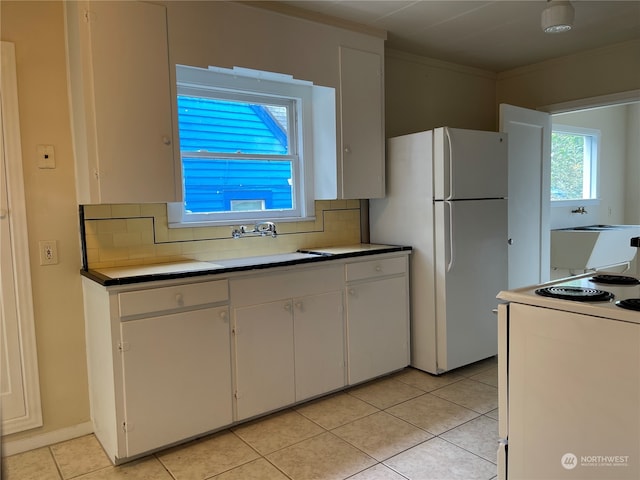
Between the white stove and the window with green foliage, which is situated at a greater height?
the window with green foliage


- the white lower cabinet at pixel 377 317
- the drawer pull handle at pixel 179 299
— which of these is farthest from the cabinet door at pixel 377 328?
the drawer pull handle at pixel 179 299

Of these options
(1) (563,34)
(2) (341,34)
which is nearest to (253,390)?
(2) (341,34)

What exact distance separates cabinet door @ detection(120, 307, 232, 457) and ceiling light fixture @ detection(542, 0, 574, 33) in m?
2.34

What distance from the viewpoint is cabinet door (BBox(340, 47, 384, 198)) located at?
131 inches

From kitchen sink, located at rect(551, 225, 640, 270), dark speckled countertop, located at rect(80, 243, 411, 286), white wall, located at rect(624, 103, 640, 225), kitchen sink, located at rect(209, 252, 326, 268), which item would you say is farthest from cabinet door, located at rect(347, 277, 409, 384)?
white wall, located at rect(624, 103, 640, 225)

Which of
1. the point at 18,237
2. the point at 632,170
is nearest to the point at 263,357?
the point at 18,237

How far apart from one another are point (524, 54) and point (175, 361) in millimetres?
3691

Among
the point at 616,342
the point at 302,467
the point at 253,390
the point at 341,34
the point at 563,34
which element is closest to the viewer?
the point at 616,342

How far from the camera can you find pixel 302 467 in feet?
7.49

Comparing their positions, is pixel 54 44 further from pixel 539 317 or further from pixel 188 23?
pixel 539 317

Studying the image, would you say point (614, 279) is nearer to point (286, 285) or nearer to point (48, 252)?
point (286, 285)

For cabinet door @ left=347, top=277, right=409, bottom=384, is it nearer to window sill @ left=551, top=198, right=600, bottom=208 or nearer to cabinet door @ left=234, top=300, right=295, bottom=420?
cabinet door @ left=234, top=300, right=295, bottom=420

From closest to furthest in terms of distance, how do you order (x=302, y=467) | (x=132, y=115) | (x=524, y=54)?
(x=302, y=467), (x=132, y=115), (x=524, y=54)

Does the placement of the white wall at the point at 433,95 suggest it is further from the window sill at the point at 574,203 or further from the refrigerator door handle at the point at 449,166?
the window sill at the point at 574,203
